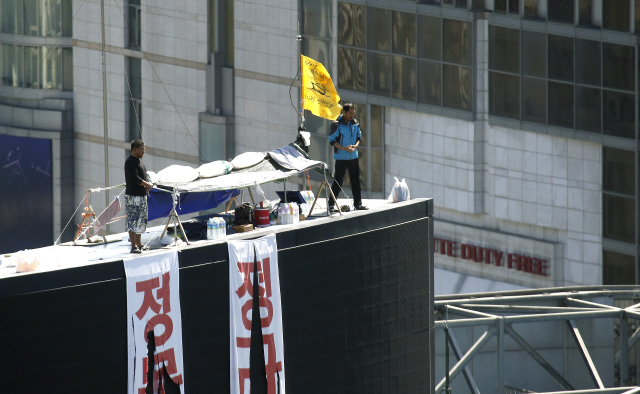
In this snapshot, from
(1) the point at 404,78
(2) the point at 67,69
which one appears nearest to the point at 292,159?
(1) the point at 404,78

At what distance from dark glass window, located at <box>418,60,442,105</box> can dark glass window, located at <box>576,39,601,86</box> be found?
21.5ft

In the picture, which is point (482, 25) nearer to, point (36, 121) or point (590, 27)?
point (590, 27)

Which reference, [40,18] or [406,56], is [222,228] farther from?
[40,18]

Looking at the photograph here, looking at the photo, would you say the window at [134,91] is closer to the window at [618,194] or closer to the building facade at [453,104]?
the building facade at [453,104]

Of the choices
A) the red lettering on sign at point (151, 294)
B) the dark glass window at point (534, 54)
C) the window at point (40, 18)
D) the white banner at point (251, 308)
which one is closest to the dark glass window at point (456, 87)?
the dark glass window at point (534, 54)

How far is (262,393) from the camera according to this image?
23.6 metres

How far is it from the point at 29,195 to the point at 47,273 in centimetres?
5157

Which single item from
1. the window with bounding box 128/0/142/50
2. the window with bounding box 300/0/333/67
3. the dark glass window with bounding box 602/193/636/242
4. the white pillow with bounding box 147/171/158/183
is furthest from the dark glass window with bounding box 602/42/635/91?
the window with bounding box 128/0/142/50

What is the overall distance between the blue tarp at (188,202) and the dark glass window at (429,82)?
2400 centimetres

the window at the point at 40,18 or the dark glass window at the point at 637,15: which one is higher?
the window at the point at 40,18

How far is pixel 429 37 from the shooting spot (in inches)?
1944

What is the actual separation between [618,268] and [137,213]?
25.8m

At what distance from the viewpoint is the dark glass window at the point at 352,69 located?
52156 millimetres

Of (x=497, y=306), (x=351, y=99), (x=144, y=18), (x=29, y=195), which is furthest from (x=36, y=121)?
(x=497, y=306)
